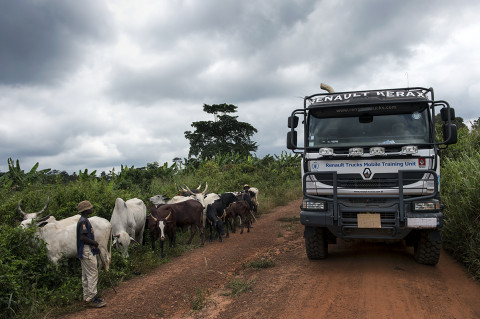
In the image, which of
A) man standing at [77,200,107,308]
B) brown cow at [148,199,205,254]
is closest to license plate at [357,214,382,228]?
man standing at [77,200,107,308]

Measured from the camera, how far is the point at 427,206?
581 cm

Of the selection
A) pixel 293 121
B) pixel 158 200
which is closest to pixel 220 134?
pixel 158 200

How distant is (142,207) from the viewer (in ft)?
31.4

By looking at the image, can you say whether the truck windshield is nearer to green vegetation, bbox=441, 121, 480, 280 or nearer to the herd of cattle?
green vegetation, bbox=441, 121, 480, 280

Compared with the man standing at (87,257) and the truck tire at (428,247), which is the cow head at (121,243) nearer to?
the man standing at (87,257)

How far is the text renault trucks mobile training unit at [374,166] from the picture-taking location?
5.91m

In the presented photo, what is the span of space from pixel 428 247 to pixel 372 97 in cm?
281

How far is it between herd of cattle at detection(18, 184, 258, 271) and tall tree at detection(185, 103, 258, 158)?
17.6 meters

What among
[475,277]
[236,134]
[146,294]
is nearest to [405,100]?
[475,277]

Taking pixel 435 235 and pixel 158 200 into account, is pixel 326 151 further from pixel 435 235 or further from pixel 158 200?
pixel 158 200

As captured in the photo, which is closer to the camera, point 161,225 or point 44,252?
point 44,252

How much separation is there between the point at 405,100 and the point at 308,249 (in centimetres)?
327

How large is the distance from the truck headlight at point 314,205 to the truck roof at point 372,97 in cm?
181

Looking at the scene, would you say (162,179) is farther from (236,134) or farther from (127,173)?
(236,134)
